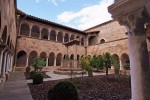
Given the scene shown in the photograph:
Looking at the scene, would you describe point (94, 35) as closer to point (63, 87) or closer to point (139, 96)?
point (63, 87)

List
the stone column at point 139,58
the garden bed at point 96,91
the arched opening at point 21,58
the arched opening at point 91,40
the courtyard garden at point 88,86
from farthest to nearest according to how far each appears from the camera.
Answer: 1. the arched opening at point 91,40
2. the arched opening at point 21,58
3. the garden bed at point 96,91
4. the courtyard garden at point 88,86
5. the stone column at point 139,58

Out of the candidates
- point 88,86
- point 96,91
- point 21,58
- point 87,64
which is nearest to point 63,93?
point 96,91

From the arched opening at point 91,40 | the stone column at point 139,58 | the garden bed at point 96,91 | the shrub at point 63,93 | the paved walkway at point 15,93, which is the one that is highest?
the arched opening at point 91,40

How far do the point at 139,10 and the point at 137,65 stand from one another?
65cm

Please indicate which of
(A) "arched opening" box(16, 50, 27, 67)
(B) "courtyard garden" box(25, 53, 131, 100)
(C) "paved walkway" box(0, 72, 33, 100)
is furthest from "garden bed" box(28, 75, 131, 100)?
(A) "arched opening" box(16, 50, 27, 67)

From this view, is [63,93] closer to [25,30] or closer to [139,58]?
[139,58]

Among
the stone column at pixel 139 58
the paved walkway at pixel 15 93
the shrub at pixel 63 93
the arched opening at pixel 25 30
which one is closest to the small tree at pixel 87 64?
the paved walkway at pixel 15 93

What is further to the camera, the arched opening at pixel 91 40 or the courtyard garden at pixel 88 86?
the arched opening at pixel 91 40

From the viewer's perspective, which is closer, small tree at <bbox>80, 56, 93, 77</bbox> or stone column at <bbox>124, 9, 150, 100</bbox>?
stone column at <bbox>124, 9, 150, 100</bbox>

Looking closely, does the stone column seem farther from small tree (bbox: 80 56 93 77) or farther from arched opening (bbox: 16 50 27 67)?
arched opening (bbox: 16 50 27 67)

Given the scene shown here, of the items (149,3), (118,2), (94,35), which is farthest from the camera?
(94,35)

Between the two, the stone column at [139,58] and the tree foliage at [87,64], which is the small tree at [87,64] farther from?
the stone column at [139,58]

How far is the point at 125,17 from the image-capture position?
178 centimetres

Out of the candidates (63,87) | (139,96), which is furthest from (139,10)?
(63,87)
